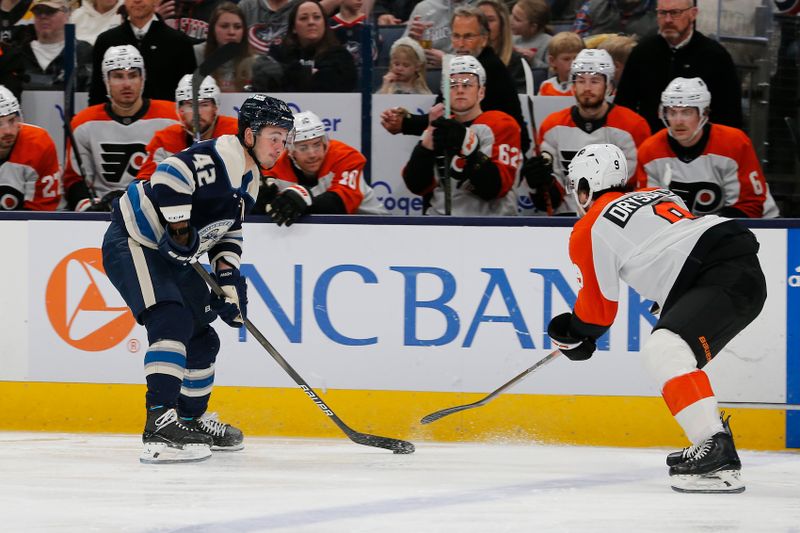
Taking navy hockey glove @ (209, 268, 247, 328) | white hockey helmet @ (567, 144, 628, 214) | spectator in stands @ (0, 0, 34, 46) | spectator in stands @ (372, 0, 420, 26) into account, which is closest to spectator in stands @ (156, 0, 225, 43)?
spectator in stands @ (0, 0, 34, 46)

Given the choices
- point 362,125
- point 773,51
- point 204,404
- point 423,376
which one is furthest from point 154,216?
point 773,51

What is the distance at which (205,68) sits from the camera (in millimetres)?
5684

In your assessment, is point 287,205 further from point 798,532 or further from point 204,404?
point 798,532

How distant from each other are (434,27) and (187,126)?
130cm

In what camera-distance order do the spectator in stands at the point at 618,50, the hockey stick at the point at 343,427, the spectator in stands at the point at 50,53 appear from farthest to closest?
1. the spectator in stands at the point at 50,53
2. the spectator in stands at the point at 618,50
3. the hockey stick at the point at 343,427

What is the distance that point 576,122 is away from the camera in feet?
18.2

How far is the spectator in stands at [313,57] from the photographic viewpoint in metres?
5.91

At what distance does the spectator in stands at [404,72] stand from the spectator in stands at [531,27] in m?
0.57

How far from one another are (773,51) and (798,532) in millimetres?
2860

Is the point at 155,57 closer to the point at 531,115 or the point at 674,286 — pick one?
the point at 531,115

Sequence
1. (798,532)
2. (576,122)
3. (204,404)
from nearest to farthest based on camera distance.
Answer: (798,532) < (204,404) < (576,122)

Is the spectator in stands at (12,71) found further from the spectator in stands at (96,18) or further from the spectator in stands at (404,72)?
the spectator in stands at (404,72)

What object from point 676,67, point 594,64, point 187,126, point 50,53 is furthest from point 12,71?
point 676,67

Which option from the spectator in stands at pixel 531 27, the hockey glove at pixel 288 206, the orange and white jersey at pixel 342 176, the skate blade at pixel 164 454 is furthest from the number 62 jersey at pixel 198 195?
the spectator in stands at pixel 531 27
